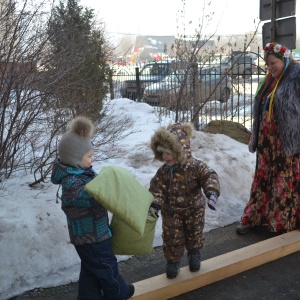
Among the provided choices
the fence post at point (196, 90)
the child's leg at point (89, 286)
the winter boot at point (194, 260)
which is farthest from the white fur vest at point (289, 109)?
the fence post at point (196, 90)

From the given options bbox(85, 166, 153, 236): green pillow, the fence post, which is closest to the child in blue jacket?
bbox(85, 166, 153, 236): green pillow

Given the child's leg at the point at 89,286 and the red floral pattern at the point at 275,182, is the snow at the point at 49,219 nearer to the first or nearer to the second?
the red floral pattern at the point at 275,182

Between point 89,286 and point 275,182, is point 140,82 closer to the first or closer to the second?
point 275,182

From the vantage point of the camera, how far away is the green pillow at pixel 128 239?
271 cm

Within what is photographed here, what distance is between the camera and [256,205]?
4.45m

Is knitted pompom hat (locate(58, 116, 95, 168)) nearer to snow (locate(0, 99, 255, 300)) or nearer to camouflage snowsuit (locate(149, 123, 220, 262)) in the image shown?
camouflage snowsuit (locate(149, 123, 220, 262))

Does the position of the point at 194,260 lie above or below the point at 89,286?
below

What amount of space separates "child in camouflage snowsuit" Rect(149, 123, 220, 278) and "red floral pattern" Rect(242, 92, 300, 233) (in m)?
1.28

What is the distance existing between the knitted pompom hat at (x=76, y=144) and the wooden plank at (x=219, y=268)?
1118 mm

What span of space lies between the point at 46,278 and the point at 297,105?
262 centimetres

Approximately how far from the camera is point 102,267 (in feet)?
8.75

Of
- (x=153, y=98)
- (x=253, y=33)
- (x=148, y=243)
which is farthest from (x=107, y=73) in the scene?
(x=148, y=243)

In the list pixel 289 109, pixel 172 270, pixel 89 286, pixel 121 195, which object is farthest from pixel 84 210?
pixel 289 109

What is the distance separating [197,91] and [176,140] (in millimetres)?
5368
